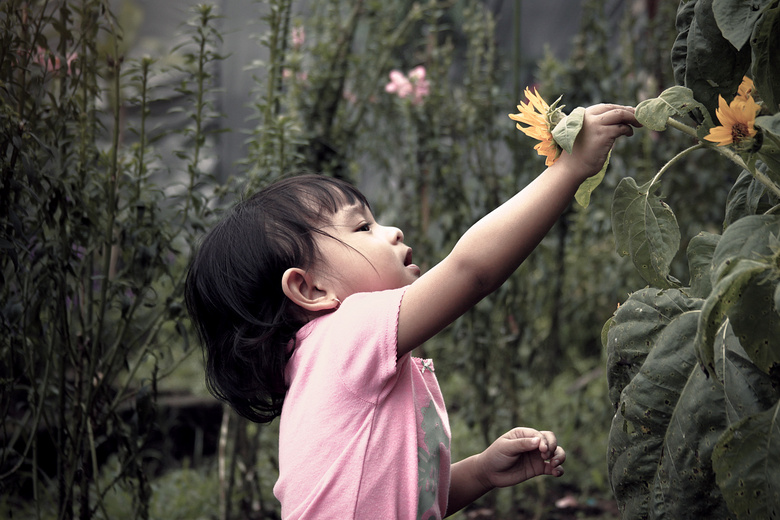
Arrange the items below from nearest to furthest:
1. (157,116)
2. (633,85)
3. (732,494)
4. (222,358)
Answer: (732,494)
(222,358)
(633,85)
(157,116)

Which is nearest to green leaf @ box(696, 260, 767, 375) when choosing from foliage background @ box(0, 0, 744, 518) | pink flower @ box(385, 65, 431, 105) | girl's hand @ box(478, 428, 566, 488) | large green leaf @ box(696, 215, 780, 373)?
large green leaf @ box(696, 215, 780, 373)

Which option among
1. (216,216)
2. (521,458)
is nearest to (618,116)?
(521,458)

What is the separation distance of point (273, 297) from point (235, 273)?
0.08 m

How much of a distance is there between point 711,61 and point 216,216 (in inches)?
56.8

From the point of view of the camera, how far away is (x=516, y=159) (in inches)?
103

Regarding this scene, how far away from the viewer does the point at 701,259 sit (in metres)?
0.93

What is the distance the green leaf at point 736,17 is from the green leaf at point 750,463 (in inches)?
16.0

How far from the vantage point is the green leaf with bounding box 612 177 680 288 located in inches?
37.0

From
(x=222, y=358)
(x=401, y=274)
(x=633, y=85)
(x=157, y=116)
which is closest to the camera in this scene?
(x=401, y=274)

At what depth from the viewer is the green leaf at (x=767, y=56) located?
80cm

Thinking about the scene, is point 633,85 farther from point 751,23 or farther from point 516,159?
point 751,23

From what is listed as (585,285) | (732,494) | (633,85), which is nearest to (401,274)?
(732,494)

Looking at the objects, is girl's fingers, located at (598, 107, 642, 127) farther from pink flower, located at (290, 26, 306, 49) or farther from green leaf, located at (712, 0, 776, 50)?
pink flower, located at (290, 26, 306, 49)

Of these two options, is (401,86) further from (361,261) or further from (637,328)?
(637,328)
